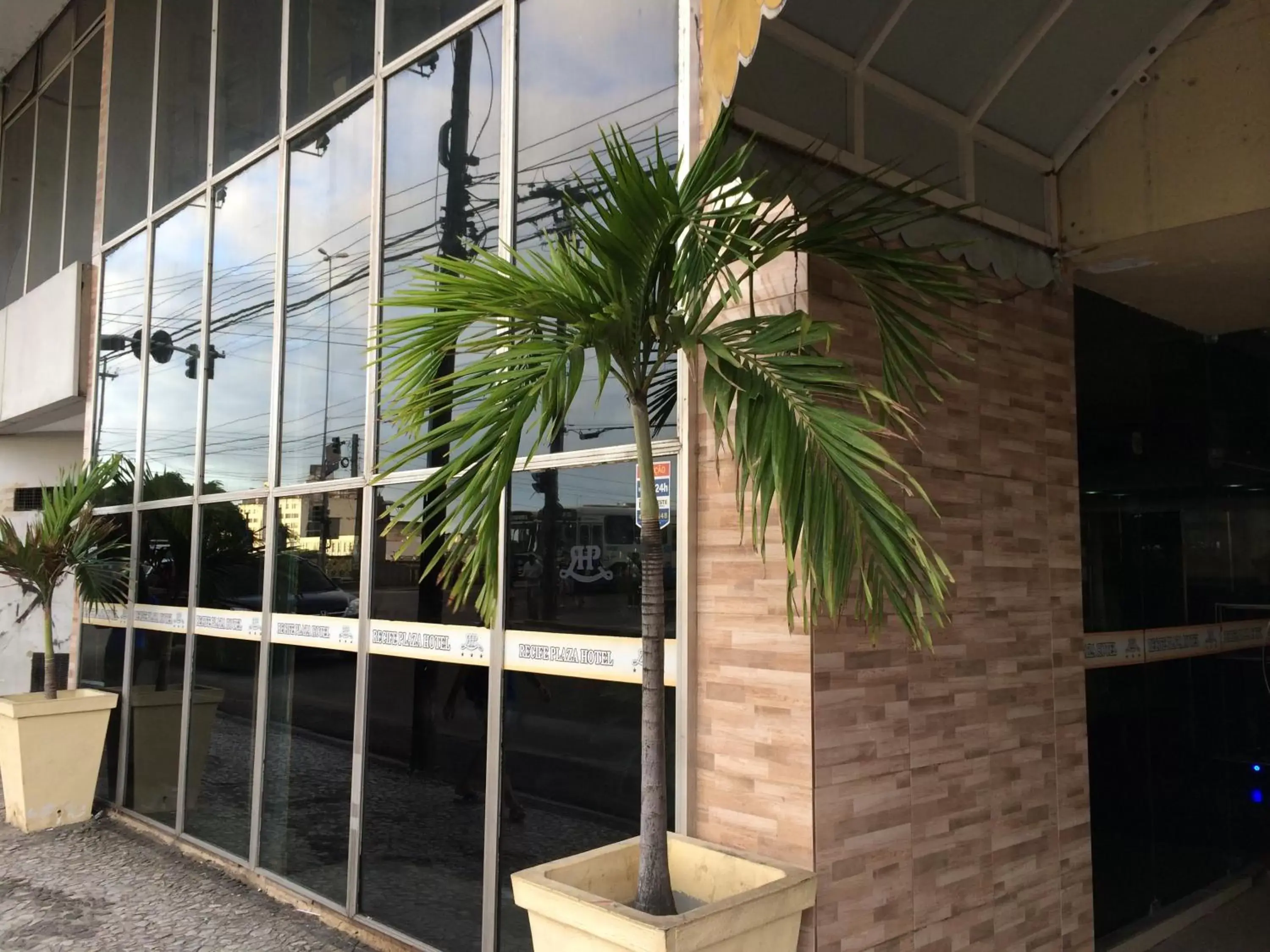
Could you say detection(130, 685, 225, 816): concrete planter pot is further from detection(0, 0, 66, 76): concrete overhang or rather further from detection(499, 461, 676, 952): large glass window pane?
detection(0, 0, 66, 76): concrete overhang

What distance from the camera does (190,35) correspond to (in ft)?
22.8

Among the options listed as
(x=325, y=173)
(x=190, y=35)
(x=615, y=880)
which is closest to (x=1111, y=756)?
(x=615, y=880)

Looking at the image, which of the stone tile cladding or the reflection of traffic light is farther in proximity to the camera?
the reflection of traffic light

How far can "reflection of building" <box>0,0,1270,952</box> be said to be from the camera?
3.13 metres

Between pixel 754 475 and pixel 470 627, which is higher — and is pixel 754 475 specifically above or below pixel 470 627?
above

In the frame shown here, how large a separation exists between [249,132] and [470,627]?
376cm

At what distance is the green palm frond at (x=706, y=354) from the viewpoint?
2260 millimetres

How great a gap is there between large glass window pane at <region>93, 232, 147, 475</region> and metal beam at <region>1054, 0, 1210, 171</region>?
6.18 metres

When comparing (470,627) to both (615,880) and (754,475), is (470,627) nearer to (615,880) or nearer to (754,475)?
(615,880)

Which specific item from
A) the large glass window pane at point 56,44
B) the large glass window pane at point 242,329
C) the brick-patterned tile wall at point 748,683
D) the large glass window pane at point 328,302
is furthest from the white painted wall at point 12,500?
the brick-patterned tile wall at point 748,683

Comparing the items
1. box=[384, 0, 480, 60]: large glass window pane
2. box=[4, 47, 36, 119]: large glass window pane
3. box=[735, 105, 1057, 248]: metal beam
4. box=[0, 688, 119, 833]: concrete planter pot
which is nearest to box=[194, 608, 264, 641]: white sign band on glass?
box=[0, 688, 119, 833]: concrete planter pot

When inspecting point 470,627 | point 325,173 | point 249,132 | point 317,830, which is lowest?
point 317,830

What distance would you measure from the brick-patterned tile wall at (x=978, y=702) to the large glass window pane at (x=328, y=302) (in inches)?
109

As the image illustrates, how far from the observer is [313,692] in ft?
16.9
